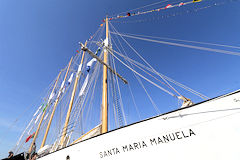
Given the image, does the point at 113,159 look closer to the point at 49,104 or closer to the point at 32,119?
the point at 49,104

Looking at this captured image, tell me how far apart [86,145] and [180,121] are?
236cm

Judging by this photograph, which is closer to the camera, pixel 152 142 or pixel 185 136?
pixel 185 136

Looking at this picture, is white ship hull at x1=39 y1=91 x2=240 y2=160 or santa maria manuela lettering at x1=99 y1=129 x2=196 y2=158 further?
santa maria manuela lettering at x1=99 y1=129 x2=196 y2=158

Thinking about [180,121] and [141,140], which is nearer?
[180,121]

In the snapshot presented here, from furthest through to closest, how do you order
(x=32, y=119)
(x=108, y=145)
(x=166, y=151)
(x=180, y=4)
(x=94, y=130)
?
(x=32, y=119) → (x=180, y=4) → (x=94, y=130) → (x=108, y=145) → (x=166, y=151)

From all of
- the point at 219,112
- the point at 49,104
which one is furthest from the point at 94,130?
the point at 49,104

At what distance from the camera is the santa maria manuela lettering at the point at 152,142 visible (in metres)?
1.81

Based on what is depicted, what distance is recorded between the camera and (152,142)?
198 cm

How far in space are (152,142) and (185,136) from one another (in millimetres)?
594

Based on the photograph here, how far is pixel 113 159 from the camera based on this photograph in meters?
2.21

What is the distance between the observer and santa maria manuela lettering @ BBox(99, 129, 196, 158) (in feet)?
5.94

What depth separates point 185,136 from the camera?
1.79 meters

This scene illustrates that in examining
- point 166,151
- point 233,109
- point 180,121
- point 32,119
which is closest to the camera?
point 233,109

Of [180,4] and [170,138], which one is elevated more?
[180,4]
